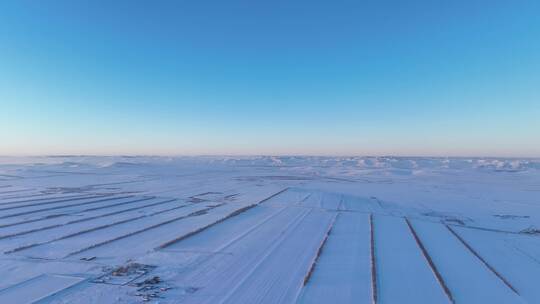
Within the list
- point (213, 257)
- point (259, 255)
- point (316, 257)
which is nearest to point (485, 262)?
point (316, 257)

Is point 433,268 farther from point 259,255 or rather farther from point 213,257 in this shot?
point 213,257

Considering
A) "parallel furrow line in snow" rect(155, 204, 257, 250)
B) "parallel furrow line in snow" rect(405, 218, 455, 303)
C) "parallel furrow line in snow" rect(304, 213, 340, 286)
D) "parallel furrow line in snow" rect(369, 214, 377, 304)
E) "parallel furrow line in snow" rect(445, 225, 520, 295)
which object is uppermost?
"parallel furrow line in snow" rect(155, 204, 257, 250)

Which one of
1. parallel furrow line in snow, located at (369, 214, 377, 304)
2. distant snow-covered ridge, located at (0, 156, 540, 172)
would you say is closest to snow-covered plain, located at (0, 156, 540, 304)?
parallel furrow line in snow, located at (369, 214, 377, 304)

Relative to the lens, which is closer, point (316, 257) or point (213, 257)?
point (213, 257)

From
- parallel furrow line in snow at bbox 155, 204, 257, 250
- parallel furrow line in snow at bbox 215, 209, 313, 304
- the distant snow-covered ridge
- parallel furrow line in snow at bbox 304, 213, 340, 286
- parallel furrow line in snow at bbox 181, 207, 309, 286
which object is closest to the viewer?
parallel furrow line in snow at bbox 215, 209, 313, 304

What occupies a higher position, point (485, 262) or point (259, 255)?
point (259, 255)

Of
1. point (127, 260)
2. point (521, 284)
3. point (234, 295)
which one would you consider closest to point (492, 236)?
point (521, 284)

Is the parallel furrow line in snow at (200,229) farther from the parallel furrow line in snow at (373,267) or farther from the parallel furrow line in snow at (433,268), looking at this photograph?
the parallel furrow line in snow at (433,268)

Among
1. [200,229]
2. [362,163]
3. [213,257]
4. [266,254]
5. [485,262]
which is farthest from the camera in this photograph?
[362,163]

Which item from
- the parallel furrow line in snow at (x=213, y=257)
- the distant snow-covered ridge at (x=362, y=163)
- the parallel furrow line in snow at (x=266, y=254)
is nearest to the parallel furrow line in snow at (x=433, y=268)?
the parallel furrow line in snow at (x=266, y=254)

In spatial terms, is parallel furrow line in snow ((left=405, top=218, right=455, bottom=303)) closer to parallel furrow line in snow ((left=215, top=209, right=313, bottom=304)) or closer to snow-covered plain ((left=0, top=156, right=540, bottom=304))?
snow-covered plain ((left=0, top=156, right=540, bottom=304))

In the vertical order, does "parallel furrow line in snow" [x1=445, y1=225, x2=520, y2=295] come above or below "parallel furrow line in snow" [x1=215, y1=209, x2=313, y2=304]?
below
